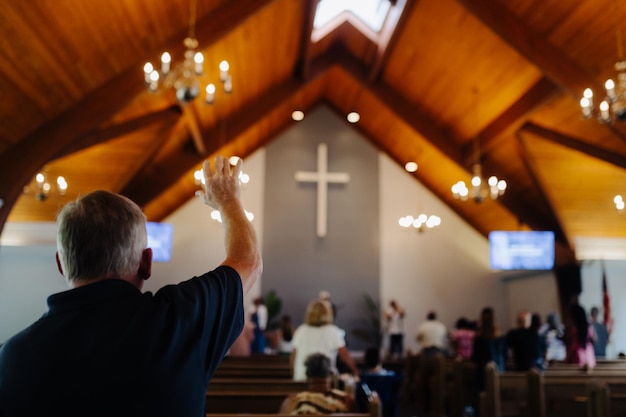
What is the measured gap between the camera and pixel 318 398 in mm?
3293

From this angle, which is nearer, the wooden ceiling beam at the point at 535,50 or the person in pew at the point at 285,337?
the wooden ceiling beam at the point at 535,50

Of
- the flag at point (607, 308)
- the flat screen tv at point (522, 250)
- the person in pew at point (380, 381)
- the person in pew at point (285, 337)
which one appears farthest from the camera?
the flat screen tv at point (522, 250)

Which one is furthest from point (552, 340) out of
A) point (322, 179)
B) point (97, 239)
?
point (97, 239)

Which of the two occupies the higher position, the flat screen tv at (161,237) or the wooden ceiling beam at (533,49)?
the wooden ceiling beam at (533,49)

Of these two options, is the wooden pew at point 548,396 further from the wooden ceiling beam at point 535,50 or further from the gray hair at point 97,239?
the wooden ceiling beam at point 535,50

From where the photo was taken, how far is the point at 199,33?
7242 mm

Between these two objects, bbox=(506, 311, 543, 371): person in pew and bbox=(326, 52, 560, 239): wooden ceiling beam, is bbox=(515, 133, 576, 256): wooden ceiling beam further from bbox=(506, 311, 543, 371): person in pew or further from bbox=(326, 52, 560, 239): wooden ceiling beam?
bbox=(506, 311, 543, 371): person in pew

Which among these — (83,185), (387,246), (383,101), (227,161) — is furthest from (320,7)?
(227,161)

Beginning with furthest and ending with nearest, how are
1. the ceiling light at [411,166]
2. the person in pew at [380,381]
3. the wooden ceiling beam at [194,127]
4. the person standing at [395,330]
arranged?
the ceiling light at [411,166] < the person standing at [395,330] < the wooden ceiling beam at [194,127] < the person in pew at [380,381]

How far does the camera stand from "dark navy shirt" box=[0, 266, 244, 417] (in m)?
1.01

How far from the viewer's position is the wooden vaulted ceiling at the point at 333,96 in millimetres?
6488

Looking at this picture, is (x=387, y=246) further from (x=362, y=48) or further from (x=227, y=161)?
(x=227, y=161)

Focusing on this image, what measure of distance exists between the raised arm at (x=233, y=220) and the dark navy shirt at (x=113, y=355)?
13 centimetres

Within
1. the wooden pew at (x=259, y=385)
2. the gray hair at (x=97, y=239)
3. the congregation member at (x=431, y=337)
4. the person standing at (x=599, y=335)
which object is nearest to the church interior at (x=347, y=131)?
the person standing at (x=599, y=335)
